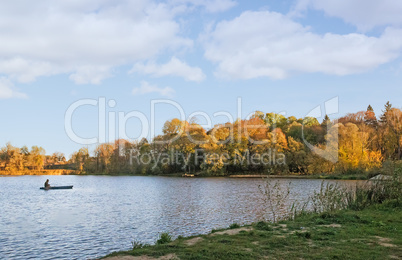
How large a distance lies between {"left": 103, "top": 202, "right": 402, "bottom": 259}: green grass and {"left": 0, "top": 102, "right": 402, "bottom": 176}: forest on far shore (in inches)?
1734

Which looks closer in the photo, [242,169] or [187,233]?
[187,233]

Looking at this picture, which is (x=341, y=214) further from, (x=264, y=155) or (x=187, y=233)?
(x=264, y=155)

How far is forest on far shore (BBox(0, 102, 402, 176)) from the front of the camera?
56406 mm

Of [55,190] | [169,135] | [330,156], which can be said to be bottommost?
[55,190]

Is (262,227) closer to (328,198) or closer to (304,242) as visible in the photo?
(304,242)

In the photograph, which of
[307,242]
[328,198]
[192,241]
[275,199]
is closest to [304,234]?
[307,242]

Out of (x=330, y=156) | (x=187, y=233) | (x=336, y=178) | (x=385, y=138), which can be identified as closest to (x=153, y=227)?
(x=187, y=233)

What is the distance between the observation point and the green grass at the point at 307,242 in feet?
23.7

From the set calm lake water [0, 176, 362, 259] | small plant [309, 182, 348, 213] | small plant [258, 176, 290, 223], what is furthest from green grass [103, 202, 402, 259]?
calm lake water [0, 176, 362, 259]

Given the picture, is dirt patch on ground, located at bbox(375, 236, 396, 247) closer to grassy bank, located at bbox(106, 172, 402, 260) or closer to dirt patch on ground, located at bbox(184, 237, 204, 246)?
grassy bank, located at bbox(106, 172, 402, 260)

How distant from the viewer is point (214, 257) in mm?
7039

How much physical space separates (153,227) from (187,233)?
2.36 m

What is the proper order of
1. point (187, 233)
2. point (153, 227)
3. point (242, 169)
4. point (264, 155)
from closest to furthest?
point (187, 233)
point (153, 227)
point (264, 155)
point (242, 169)

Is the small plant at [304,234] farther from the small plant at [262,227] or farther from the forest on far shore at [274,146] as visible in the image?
the forest on far shore at [274,146]
